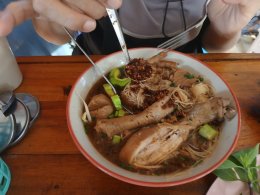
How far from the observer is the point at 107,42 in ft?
3.71

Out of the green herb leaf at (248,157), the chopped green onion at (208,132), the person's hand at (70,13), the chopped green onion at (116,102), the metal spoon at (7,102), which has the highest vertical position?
the person's hand at (70,13)

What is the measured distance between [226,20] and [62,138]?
73cm

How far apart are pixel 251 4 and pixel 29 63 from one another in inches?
31.4

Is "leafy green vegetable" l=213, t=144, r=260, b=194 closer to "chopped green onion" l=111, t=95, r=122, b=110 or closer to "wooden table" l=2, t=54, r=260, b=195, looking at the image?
"wooden table" l=2, t=54, r=260, b=195

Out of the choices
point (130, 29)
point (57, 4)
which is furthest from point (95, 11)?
point (130, 29)

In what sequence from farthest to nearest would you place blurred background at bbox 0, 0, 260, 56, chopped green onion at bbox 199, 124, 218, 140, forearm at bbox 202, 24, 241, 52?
blurred background at bbox 0, 0, 260, 56 < forearm at bbox 202, 24, 241, 52 < chopped green onion at bbox 199, 124, 218, 140

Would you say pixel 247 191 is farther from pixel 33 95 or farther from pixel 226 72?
pixel 33 95

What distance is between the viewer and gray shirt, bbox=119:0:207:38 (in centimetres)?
106

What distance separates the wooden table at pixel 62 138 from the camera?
62 centimetres

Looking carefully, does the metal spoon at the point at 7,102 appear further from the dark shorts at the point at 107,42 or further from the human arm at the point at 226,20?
the human arm at the point at 226,20

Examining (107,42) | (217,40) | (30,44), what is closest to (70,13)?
(107,42)

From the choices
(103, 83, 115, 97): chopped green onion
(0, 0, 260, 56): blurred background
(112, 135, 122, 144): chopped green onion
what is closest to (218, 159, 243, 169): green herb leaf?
(112, 135, 122, 144): chopped green onion

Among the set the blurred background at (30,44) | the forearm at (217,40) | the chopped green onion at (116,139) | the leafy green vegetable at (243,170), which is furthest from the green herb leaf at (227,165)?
the blurred background at (30,44)

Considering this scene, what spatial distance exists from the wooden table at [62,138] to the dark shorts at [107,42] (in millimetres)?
203
